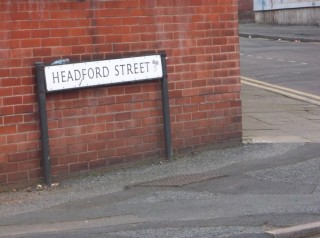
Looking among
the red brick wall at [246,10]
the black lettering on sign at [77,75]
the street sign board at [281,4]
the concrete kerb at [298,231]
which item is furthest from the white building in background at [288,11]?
the concrete kerb at [298,231]

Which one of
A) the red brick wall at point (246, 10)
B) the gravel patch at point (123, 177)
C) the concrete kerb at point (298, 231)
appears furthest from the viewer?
the red brick wall at point (246, 10)

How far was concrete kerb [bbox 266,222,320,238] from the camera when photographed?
6488 mm

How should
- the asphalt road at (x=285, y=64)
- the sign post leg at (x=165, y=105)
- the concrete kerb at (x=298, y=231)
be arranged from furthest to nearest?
the asphalt road at (x=285, y=64) < the sign post leg at (x=165, y=105) < the concrete kerb at (x=298, y=231)

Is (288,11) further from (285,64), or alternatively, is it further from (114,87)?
(114,87)

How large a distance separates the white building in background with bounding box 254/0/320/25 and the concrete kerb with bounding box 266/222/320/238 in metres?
39.4

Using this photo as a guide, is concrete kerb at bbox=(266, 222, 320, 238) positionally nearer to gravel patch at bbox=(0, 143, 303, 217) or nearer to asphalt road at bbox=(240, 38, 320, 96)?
gravel patch at bbox=(0, 143, 303, 217)

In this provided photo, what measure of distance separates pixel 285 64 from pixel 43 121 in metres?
15.8

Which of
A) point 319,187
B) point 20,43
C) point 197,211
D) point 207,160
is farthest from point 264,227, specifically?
point 20,43

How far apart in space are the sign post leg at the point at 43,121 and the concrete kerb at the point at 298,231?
10.5 feet

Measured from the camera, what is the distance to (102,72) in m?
9.02

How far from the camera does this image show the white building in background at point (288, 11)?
148 ft

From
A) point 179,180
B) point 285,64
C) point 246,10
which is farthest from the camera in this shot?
point 246,10

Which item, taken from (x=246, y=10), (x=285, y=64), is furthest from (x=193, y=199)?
(x=246, y=10)

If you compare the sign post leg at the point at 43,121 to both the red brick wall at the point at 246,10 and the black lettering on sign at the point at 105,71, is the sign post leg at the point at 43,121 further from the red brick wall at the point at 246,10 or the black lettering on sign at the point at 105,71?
the red brick wall at the point at 246,10
